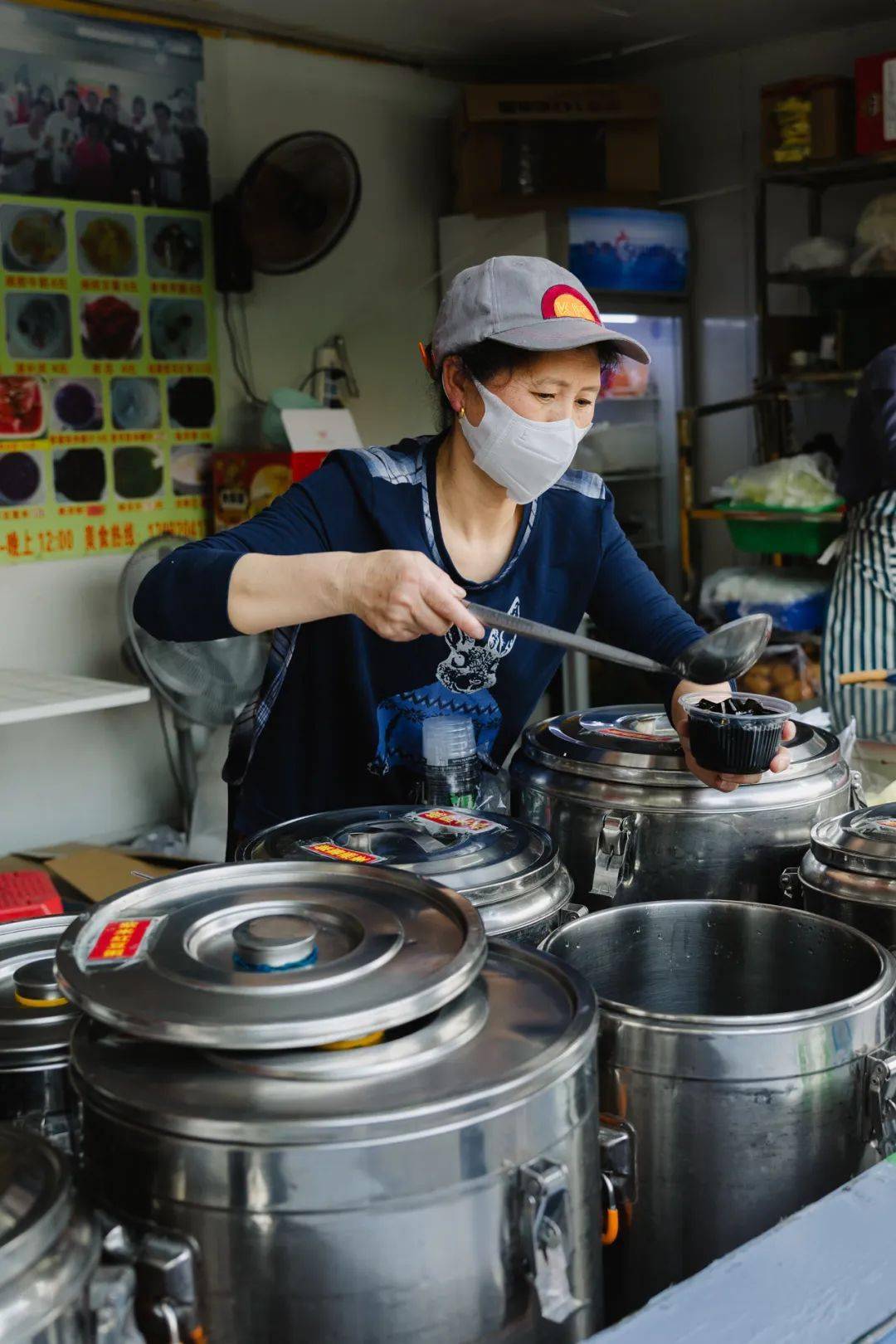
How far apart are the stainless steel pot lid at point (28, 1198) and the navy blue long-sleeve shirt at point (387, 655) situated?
0.94m

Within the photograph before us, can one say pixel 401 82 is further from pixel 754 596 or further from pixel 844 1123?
pixel 844 1123

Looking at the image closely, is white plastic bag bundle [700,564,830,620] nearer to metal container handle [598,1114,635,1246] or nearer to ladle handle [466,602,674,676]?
ladle handle [466,602,674,676]

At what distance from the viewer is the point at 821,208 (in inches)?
219

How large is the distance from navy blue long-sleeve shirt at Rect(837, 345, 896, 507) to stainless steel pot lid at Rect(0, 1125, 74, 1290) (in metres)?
3.24

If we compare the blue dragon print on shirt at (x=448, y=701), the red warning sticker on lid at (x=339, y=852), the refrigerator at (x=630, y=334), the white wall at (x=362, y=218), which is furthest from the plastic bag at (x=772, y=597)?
the red warning sticker on lid at (x=339, y=852)

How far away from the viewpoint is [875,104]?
486cm

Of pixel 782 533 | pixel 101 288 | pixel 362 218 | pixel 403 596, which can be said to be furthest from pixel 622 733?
pixel 362 218

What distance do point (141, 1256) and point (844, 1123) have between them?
573mm

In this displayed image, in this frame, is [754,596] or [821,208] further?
[821,208]

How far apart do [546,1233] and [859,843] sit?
66cm

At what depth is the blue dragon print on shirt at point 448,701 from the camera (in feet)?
5.82

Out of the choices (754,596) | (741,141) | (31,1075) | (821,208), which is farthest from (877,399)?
(31,1075)

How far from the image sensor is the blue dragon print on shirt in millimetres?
1773

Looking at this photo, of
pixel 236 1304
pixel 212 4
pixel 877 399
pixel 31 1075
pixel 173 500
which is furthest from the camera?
pixel 173 500
